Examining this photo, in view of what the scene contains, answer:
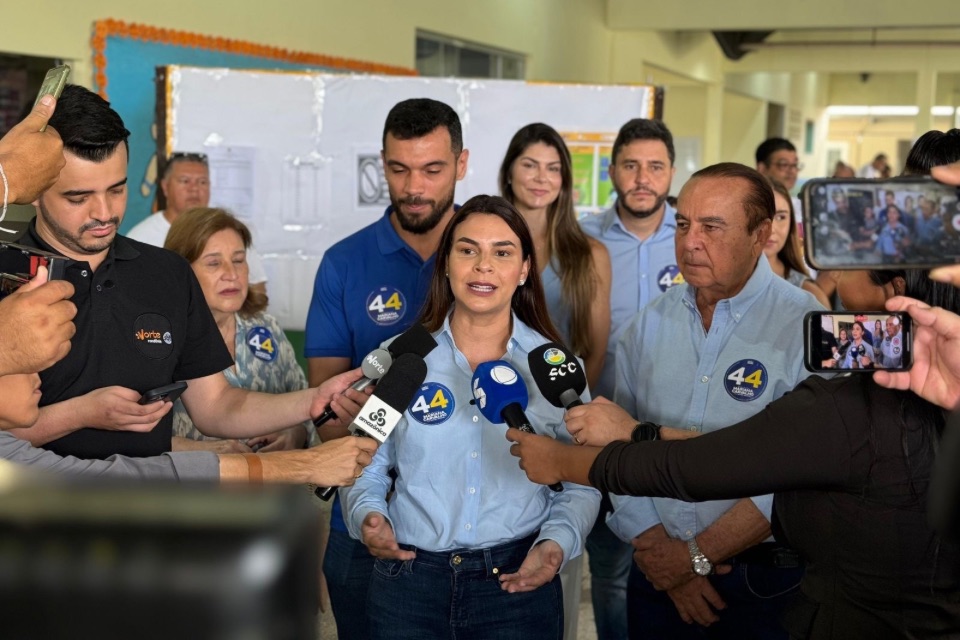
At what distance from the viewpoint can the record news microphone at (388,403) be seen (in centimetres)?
218

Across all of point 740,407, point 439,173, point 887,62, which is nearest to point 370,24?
point 439,173

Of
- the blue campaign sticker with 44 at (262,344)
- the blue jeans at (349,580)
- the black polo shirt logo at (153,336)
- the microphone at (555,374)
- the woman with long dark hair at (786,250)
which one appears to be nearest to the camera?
the black polo shirt logo at (153,336)

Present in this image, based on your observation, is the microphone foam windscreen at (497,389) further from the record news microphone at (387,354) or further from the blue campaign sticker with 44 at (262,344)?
the blue campaign sticker with 44 at (262,344)

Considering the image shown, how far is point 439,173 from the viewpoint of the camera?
303cm

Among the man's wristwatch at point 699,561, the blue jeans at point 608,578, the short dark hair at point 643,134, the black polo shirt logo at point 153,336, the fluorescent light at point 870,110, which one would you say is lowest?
the blue jeans at point 608,578

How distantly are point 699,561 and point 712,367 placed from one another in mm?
471

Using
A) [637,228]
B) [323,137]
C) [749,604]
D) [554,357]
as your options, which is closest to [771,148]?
[323,137]

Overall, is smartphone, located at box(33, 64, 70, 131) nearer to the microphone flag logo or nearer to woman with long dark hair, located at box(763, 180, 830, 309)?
the microphone flag logo

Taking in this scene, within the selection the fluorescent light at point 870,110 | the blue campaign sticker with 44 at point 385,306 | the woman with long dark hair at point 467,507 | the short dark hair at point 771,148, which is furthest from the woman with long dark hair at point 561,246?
the fluorescent light at point 870,110

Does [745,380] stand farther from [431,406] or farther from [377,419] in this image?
[377,419]

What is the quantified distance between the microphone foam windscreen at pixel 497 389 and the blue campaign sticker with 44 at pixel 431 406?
0.42ft

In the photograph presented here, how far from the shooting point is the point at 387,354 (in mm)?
2314

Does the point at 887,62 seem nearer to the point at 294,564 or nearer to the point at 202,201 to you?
the point at 202,201

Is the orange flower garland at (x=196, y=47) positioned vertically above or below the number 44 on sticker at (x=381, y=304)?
above
